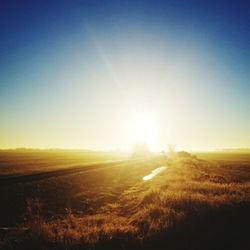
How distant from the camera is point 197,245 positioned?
294 inches

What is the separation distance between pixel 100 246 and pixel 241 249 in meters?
4.75

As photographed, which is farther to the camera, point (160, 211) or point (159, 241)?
point (160, 211)

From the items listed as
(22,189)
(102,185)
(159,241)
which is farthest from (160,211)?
(102,185)

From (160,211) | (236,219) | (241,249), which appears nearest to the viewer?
(241,249)

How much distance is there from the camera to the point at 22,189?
17.8 metres

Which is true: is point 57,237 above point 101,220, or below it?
above

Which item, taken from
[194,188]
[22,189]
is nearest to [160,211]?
[194,188]

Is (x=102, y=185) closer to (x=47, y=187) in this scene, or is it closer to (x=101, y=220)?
(x=47, y=187)

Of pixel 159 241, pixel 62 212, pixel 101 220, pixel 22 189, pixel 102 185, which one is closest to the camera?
pixel 159 241

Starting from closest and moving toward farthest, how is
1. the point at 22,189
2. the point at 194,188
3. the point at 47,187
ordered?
the point at 194,188 → the point at 22,189 → the point at 47,187

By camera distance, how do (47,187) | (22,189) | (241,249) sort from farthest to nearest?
(47,187)
(22,189)
(241,249)

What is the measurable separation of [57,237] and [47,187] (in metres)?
12.8

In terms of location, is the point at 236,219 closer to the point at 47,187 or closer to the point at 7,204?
the point at 7,204

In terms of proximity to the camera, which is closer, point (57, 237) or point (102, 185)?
point (57, 237)
